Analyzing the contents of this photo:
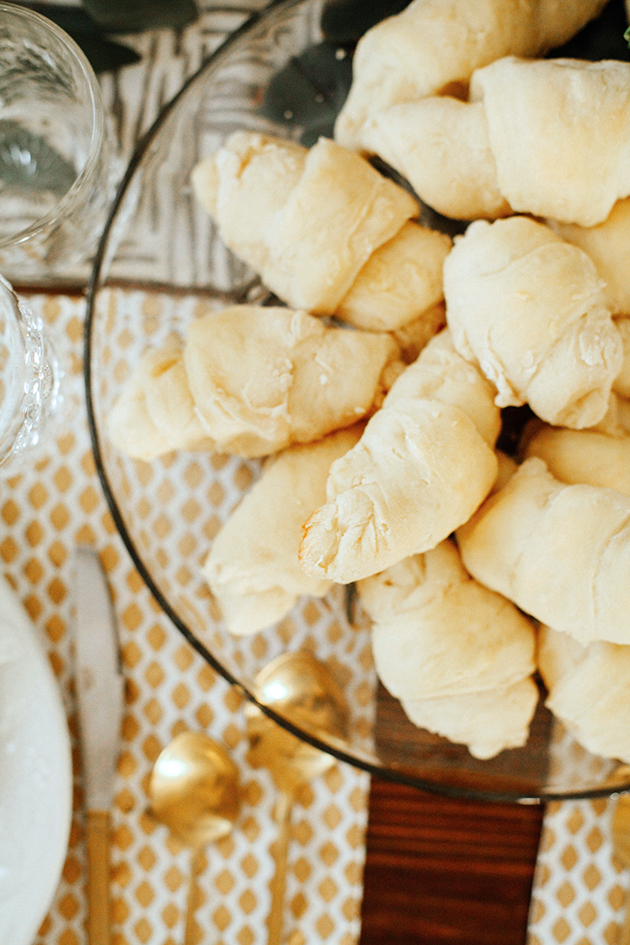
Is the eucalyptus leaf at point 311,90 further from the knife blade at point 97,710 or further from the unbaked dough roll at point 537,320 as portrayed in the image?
the knife blade at point 97,710

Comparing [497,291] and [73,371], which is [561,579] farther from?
[73,371]

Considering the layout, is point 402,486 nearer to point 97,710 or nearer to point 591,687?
point 591,687

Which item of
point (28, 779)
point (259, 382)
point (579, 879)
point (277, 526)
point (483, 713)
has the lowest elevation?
point (579, 879)

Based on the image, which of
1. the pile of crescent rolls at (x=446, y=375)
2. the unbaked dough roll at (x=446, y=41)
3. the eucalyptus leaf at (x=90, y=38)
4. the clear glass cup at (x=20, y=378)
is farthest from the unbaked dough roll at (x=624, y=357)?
the eucalyptus leaf at (x=90, y=38)

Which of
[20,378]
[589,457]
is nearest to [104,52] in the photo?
[20,378]

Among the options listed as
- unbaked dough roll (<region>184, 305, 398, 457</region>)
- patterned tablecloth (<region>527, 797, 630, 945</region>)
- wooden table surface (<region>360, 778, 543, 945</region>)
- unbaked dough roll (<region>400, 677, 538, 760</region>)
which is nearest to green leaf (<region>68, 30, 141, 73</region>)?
unbaked dough roll (<region>184, 305, 398, 457</region>)

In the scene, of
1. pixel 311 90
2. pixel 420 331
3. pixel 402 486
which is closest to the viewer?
pixel 402 486
